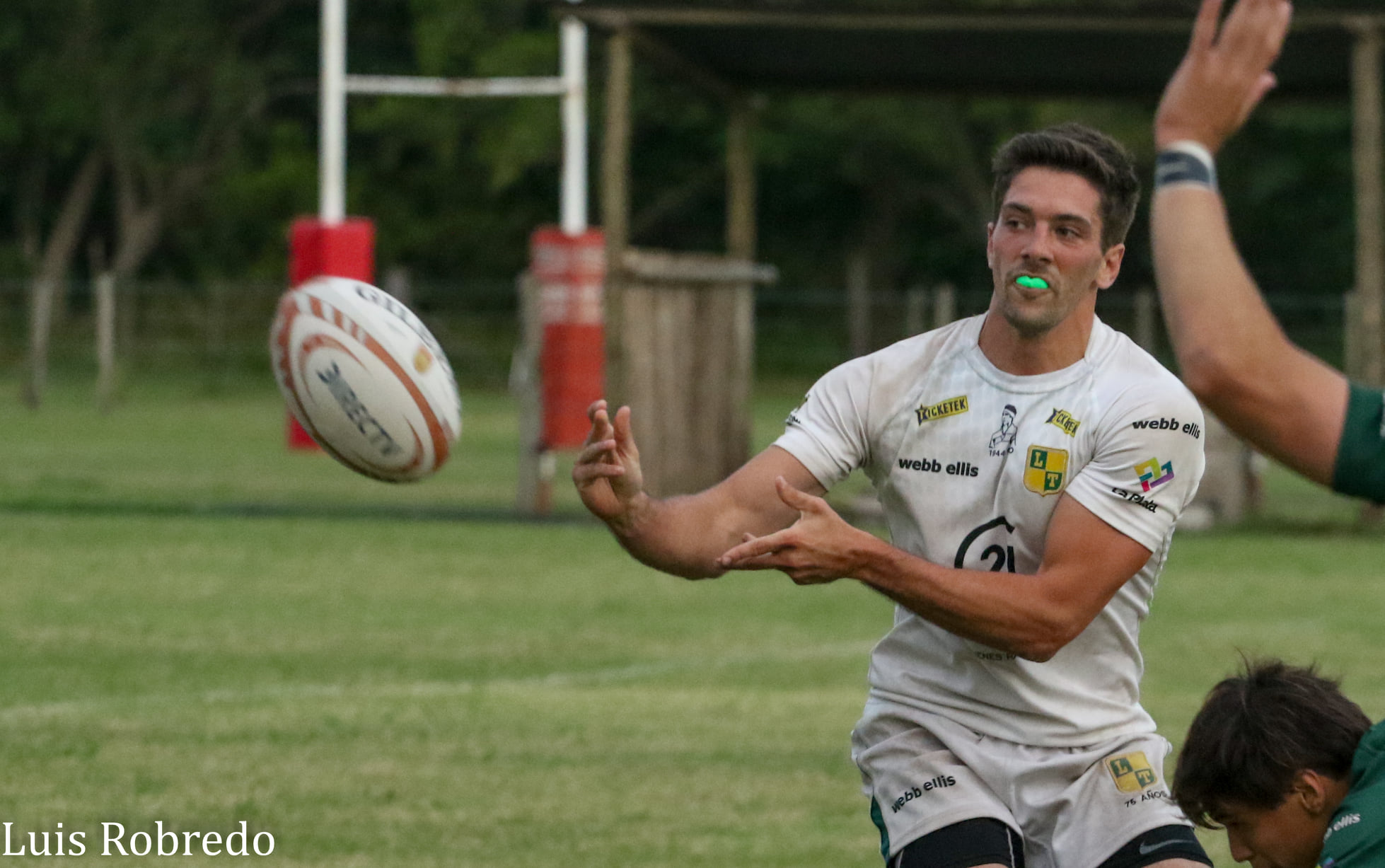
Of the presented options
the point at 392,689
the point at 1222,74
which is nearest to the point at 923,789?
the point at 1222,74

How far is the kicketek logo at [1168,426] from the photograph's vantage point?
475 centimetres

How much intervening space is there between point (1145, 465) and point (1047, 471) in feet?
0.67

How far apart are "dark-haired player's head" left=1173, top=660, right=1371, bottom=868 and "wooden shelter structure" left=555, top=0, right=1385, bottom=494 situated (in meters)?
12.2

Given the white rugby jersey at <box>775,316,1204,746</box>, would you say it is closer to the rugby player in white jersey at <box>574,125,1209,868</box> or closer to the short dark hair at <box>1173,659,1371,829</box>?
the rugby player in white jersey at <box>574,125,1209,868</box>

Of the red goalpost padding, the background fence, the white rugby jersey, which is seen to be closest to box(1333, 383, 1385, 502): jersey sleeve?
the white rugby jersey

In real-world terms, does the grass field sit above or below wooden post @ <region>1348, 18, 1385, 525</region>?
below

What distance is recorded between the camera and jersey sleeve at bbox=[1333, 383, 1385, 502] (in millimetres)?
3164

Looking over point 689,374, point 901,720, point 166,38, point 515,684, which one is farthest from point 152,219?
point 901,720

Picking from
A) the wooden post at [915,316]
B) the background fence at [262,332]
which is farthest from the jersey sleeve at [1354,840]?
the background fence at [262,332]

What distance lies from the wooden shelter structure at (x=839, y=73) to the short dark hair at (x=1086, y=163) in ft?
38.6

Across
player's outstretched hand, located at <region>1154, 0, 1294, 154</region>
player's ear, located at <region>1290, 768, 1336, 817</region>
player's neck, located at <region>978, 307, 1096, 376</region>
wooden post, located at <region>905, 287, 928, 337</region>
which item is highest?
player's outstretched hand, located at <region>1154, 0, 1294, 154</region>

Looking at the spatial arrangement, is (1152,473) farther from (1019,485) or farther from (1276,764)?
(1276,764)

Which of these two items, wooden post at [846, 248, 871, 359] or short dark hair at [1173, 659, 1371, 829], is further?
wooden post at [846, 248, 871, 359]

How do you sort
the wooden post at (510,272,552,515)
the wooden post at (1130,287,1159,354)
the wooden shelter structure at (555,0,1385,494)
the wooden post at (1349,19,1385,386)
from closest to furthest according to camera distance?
the wooden shelter structure at (555,0,1385,494) → the wooden post at (1349,19,1385,386) → the wooden post at (510,272,552,515) → the wooden post at (1130,287,1159,354)
